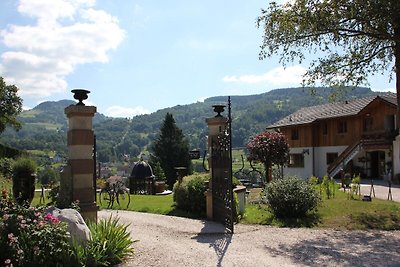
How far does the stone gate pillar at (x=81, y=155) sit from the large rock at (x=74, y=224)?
1.41 meters

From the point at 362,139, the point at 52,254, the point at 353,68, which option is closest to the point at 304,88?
the point at 353,68

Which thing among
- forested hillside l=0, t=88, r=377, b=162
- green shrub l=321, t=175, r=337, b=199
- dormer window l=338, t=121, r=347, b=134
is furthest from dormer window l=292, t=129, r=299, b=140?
forested hillside l=0, t=88, r=377, b=162

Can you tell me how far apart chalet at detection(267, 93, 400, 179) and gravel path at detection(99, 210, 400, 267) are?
64.3 feet

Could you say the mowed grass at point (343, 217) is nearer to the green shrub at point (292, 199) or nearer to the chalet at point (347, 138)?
the green shrub at point (292, 199)

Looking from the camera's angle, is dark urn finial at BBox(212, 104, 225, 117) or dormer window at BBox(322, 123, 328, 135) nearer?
dark urn finial at BBox(212, 104, 225, 117)

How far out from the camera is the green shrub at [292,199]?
11078 mm

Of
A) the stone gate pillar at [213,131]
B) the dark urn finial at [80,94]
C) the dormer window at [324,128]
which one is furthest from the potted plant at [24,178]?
the dormer window at [324,128]

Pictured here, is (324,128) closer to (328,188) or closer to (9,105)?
(328,188)

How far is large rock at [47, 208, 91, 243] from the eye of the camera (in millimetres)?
6238

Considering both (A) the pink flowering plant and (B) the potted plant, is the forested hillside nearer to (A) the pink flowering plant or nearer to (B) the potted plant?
(B) the potted plant

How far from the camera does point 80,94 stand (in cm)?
829

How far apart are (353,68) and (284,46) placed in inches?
99.7

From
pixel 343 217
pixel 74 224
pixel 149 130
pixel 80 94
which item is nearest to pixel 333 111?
pixel 343 217

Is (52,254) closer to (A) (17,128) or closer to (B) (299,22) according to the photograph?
(B) (299,22)
